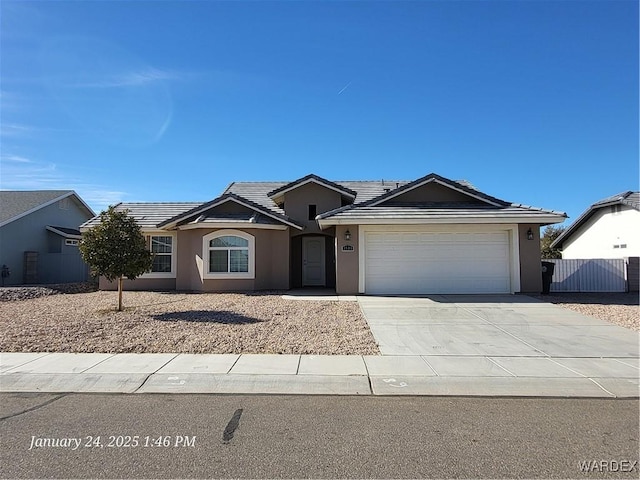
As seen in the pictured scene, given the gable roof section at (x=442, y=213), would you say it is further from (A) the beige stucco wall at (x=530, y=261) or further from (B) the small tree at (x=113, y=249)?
(B) the small tree at (x=113, y=249)

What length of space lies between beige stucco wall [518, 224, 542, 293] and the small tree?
40.5ft

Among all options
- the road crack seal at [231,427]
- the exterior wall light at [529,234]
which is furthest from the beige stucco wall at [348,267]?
the road crack seal at [231,427]

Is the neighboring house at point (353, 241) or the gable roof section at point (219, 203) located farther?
the gable roof section at point (219, 203)

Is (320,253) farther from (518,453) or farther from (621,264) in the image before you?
(518,453)

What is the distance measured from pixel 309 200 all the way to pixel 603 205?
16.9 m

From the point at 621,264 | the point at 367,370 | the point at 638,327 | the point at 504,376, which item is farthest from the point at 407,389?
the point at 621,264

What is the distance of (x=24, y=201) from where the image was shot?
2369cm

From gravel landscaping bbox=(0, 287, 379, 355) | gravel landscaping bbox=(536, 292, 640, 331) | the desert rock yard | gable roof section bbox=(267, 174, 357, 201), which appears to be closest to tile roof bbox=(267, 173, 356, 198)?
gable roof section bbox=(267, 174, 357, 201)

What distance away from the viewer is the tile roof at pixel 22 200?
21848mm

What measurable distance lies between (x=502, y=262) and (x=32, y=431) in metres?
14.1

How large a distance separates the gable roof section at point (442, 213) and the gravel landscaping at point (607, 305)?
8.98ft

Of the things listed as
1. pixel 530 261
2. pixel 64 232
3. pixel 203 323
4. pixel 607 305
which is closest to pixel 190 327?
pixel 203 323

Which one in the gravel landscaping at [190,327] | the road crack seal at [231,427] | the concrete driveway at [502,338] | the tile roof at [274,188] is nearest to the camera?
the road crack seal at [231,427]

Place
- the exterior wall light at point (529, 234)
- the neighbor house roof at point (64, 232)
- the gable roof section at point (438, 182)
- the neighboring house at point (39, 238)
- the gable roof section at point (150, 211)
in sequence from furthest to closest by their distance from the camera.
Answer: the neighbor house roof at point (64, 232) → the neighboring house at point (39, 238) → the gable roof section at point (150, 211) → the gable roof section at point (438, 182) → the exterior wall light at point (529, 234)
